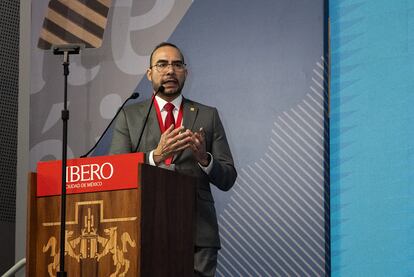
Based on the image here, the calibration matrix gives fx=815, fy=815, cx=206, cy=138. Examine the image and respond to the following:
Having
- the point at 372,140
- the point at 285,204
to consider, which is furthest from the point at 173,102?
the point at 372,140

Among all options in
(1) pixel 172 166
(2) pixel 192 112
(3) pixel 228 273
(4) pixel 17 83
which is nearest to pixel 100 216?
(1) pixel 172 166

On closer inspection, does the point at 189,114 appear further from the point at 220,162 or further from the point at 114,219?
the point at 114,219

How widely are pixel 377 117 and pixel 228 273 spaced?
129 centimetres

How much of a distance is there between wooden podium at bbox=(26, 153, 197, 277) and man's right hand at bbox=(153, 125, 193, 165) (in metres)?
0.24

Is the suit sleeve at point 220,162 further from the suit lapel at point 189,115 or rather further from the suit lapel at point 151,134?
the suit lapel at point 151,134

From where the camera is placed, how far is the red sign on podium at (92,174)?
3352mm

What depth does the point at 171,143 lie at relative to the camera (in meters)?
3.87

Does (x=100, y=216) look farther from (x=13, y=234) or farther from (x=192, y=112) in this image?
(x=13, y=234)

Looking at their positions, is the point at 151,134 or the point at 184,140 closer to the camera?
the point at 184,140

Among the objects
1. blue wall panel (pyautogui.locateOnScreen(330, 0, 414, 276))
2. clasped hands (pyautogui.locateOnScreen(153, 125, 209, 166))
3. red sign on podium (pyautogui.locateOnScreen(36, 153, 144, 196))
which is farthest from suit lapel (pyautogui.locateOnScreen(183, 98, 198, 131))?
red sign on podium (pyautogui.locateOnScreen(36, 153, 144, 196))

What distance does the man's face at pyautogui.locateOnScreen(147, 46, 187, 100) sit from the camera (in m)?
4.56

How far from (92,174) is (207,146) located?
1113 millimetres

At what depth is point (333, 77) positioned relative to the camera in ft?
15.7

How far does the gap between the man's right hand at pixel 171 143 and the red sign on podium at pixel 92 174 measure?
47 cm
